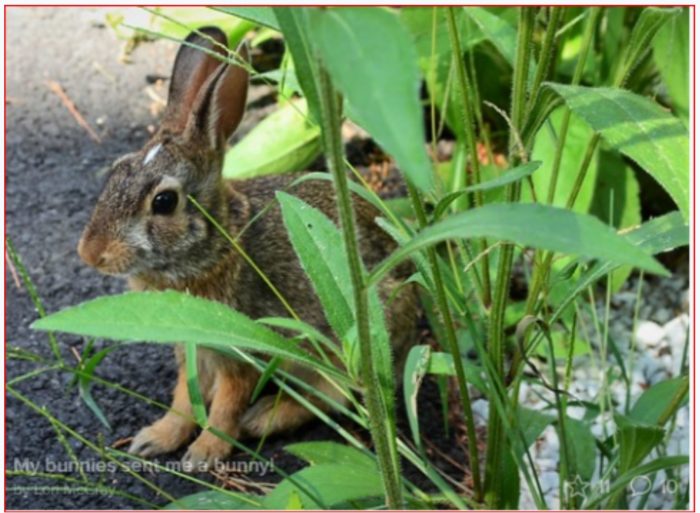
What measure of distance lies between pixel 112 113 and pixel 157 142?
3.30 ft

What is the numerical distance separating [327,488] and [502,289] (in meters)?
0.43

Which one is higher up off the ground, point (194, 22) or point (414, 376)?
point (194, 22)

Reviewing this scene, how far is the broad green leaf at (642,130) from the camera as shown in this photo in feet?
4.93

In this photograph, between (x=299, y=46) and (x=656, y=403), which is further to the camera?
(x=656, y=403)

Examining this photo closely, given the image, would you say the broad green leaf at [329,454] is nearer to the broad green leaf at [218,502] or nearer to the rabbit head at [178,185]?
the broad green leaf at [218,502]

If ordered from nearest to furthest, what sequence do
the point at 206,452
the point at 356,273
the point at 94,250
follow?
the point at 356,273 < the point at 94,250 < the point at 206,452

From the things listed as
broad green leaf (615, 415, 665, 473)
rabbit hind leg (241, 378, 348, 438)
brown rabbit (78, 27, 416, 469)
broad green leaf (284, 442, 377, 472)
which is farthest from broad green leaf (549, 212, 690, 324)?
rabbit hind leg (241, 378, 348, 438)

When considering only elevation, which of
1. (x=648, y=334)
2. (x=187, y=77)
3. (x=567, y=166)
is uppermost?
(x=187, y=77)

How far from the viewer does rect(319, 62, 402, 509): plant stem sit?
133 centimetres

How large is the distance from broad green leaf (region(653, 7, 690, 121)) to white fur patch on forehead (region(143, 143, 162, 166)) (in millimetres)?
1216

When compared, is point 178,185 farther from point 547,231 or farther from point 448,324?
point 547,231

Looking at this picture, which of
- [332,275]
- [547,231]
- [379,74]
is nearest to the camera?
[379,74]

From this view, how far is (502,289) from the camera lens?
2.04m

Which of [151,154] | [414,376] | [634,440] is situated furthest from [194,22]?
[634,440]
